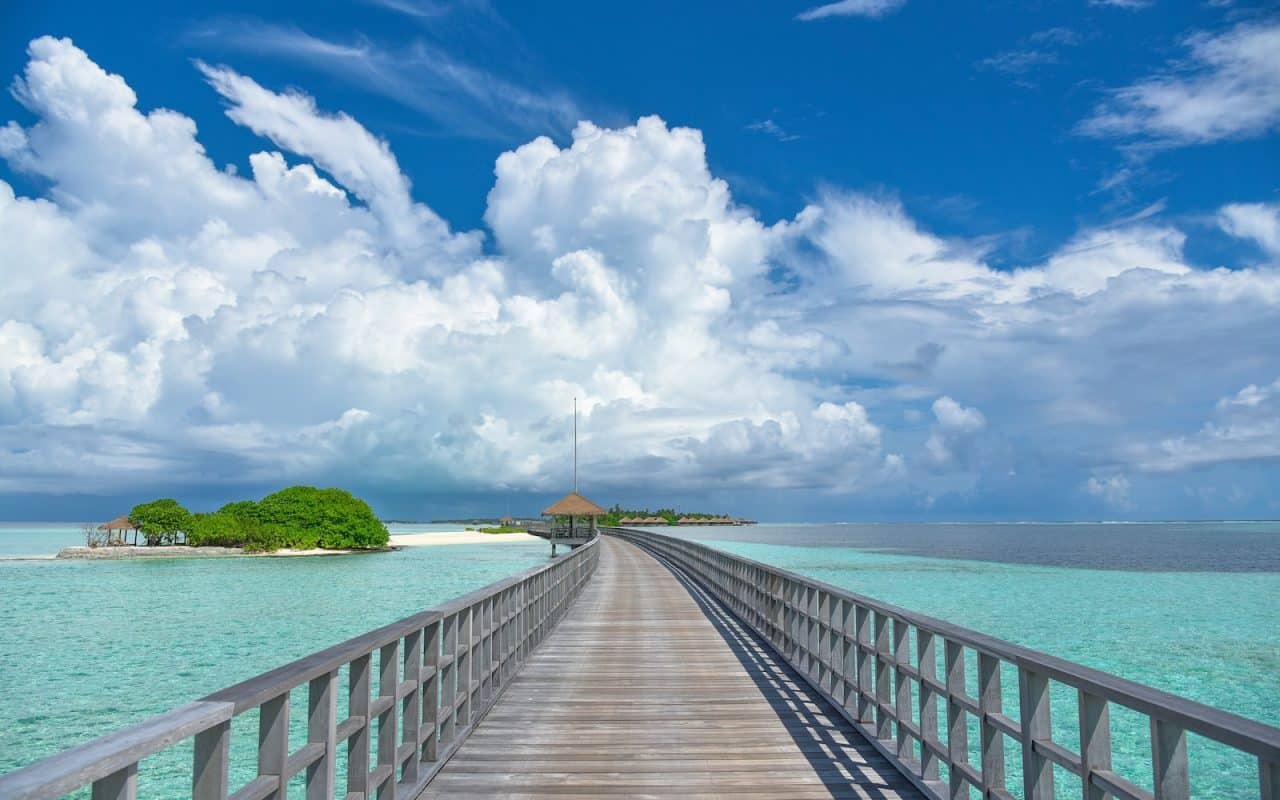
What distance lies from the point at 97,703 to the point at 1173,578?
52074 millimetres

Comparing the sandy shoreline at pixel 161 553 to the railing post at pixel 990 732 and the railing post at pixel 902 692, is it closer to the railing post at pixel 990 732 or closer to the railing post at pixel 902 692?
the railing post at pixel 902 692

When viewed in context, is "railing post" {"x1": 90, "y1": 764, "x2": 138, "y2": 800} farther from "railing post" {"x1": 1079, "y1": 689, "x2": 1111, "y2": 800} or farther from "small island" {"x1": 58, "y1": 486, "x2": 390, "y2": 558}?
"small island" {"x1": 58, "y1": 486, "x2": 390, "y2": 558}

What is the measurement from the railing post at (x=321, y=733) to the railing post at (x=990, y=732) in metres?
2.92

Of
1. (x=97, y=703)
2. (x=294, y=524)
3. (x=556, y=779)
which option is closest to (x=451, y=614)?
(x=556, y=779)

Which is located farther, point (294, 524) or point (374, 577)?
point (294, 524)

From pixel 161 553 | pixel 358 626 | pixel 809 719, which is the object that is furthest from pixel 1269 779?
pixel 161 553

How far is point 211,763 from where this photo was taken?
267 centimetres

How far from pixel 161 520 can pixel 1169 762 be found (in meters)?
82.0

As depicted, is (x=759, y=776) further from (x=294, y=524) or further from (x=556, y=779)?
(x=294, y=524)

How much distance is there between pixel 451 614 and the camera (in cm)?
571

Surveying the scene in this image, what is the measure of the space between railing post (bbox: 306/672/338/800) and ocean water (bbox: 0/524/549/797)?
22.8 feet

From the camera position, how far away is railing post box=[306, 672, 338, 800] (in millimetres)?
3529

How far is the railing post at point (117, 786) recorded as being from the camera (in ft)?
6.98

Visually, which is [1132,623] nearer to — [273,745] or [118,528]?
[273,745]
